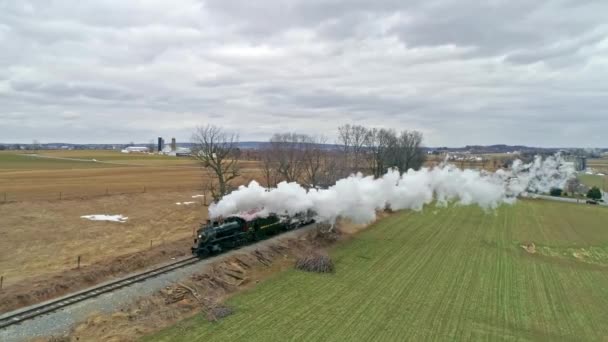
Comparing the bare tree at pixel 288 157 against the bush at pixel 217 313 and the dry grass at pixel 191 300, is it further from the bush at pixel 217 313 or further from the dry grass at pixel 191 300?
the bush at pixel 217 313

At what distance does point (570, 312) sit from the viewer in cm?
2278

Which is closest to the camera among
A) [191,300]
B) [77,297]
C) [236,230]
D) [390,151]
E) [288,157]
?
[77,297]

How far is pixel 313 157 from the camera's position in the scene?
64.8 meters

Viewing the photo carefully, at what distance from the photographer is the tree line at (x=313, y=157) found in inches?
2183

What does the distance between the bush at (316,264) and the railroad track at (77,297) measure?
26.5 feet

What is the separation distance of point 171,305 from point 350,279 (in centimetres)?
1156

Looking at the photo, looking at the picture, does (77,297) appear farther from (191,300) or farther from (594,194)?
(594,194)

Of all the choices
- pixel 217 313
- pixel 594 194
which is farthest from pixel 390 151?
pixel 217 313

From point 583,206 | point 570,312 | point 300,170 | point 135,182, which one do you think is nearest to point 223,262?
point 570,312

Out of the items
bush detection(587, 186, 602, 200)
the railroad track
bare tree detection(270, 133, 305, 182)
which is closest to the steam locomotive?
the railroad track

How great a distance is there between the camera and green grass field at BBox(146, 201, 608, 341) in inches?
756

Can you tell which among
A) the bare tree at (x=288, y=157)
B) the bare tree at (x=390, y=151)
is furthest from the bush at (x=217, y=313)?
the bare tree at (x=390, y=151)

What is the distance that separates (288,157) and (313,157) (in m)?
4.72

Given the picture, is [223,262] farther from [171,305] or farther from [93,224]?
[93,224]
